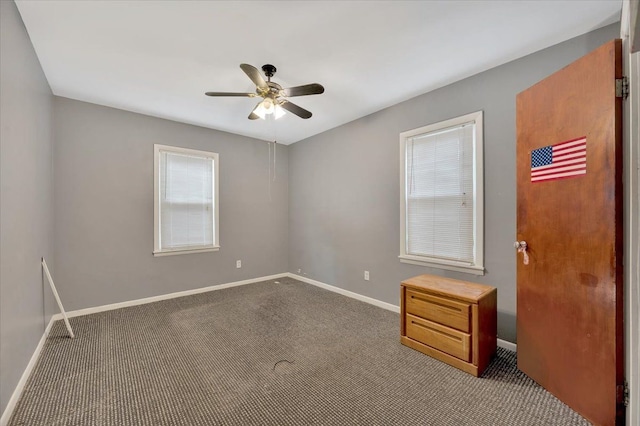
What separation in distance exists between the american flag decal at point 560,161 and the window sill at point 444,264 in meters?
1.00

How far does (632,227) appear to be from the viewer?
1296 millimetres

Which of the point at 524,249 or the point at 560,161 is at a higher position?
the point at 560,161

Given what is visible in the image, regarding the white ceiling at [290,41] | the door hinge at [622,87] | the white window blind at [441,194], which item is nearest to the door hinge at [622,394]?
the white window blind at [441,194]

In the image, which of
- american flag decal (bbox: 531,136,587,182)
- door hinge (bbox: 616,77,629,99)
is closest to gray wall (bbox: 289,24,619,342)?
american flag decal (bbox: 531,136,587,182)

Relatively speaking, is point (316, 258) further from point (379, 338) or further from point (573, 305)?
point (573, 305)

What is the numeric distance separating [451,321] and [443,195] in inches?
50.5

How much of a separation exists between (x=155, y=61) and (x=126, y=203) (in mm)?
1929

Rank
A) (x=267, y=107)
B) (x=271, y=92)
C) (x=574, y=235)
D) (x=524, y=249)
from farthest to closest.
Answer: (x=267, y=107) < (x=271, y=92) < (x=524, y=249) < (x=574, y=235)

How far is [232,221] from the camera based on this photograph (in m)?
4.31

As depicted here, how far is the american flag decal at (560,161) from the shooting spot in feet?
5.18

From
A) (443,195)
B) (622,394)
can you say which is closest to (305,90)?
(443,195)

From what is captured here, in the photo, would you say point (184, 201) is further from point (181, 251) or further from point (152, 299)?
point (152, 299)

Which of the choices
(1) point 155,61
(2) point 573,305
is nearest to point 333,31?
(1) point 155,61

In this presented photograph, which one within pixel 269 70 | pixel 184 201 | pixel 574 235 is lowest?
pixel 574 235
